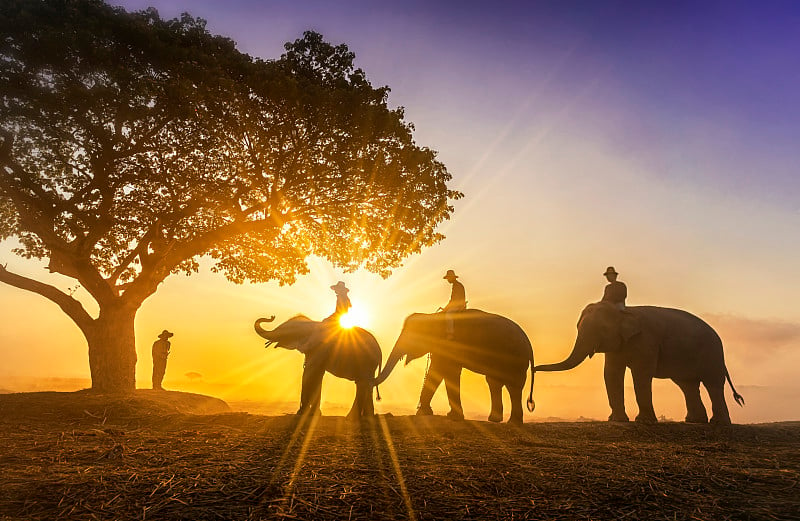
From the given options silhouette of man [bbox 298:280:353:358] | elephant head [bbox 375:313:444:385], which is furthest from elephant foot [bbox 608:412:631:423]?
silhouette of man [bbox 298:280:353:358]

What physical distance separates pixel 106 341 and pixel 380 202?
10.9 m

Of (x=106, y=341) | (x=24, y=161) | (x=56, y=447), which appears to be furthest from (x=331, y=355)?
(x=24, y=161)

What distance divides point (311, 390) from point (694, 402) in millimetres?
11659

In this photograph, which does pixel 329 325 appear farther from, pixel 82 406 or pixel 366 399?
pixel 82 406

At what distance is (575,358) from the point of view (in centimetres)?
1466

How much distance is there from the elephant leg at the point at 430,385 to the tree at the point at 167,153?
7.89 meters

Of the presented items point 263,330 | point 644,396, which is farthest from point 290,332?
point 644,396

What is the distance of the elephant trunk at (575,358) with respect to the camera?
46.7 feet

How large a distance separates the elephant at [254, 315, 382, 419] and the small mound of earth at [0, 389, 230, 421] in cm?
358

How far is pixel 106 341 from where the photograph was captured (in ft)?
59.5

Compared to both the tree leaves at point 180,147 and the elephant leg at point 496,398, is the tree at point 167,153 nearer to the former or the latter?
the tree leaves at point 180,147

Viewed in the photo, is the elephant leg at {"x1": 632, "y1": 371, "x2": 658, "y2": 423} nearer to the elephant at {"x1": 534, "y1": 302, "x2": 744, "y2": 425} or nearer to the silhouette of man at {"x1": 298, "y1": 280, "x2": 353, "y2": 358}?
the elephant at {"x1": 534, "y1": 302, "x2": 744, "y2": 425}

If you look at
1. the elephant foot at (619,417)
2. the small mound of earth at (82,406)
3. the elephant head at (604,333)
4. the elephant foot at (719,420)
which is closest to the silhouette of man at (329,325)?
the small mound of earth at (82,406)

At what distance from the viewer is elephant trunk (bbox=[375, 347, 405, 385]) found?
43.1 feet
